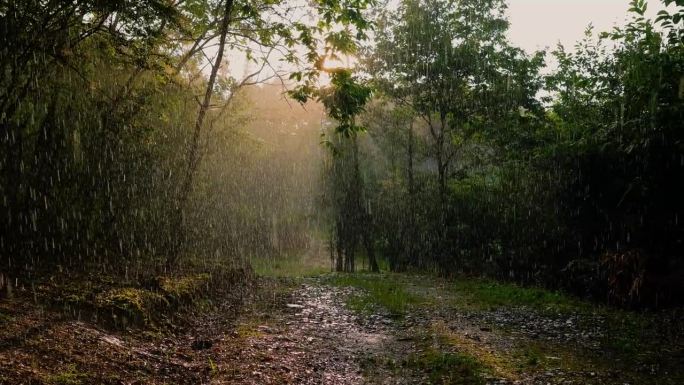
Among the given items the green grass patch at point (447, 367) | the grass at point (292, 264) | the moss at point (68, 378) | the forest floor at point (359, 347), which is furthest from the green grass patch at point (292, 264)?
the moss at point (68, 378)

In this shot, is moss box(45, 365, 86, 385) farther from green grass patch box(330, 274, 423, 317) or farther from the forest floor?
green grass patch box(330, 274, 423, 317)

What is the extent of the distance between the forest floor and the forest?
0.05m

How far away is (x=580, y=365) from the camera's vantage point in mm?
7426

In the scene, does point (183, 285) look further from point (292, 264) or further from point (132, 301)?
point (292, 264)

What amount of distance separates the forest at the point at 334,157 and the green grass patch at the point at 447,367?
44mm

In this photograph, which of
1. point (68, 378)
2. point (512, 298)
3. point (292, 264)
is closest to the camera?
point (68, 378)

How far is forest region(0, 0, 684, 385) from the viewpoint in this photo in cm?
745

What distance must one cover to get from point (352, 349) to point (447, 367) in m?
2.07

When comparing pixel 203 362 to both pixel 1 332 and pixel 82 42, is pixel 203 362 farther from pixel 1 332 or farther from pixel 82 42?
pixel 82 42

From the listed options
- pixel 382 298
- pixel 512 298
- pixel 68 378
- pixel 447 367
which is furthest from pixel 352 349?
pixel 512 298

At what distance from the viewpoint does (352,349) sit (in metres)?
8.88

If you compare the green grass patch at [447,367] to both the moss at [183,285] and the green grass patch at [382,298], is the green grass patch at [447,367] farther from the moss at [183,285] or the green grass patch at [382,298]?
the moss at [183,285]

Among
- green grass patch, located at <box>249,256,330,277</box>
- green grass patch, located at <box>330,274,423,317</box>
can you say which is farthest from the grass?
green grass patch, located at <box>330,274,423,317</box>

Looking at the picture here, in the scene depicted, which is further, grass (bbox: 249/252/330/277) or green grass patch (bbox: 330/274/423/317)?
grass (bbox: 249/252/330/277)
